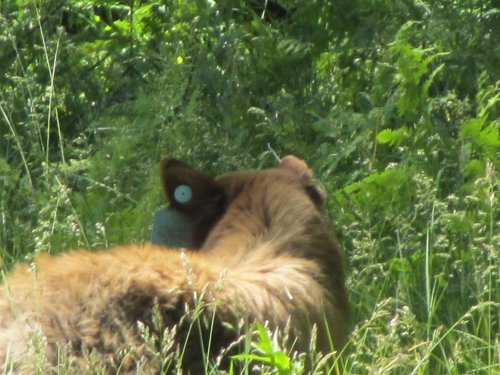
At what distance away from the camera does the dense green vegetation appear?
18.4 ft

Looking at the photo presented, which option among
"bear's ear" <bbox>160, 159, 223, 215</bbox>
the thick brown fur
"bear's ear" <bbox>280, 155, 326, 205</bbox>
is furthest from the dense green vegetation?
"bear's ear" <bbox>160, 159, 223, 215</bbox>

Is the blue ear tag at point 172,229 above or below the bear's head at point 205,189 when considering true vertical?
below

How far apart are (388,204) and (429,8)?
151cm

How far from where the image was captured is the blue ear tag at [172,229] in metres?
4.89

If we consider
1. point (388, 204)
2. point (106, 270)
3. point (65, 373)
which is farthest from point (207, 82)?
point (65, 373)

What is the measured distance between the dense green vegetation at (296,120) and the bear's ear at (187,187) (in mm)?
566

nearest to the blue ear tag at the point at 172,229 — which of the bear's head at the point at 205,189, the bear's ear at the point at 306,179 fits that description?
the bear's head at the point at 205,189

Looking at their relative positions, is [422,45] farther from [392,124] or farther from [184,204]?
[184,204]

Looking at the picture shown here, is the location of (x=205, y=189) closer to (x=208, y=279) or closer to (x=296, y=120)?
(x=208, y=279)

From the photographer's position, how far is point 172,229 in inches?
194

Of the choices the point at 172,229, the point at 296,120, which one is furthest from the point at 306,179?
the point at 296,120

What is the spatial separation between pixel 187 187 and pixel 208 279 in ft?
2.62

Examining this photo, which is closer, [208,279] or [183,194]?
[208,279]

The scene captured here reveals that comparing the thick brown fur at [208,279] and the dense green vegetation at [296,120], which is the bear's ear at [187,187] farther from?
the dense green vegetation at [296,120]
